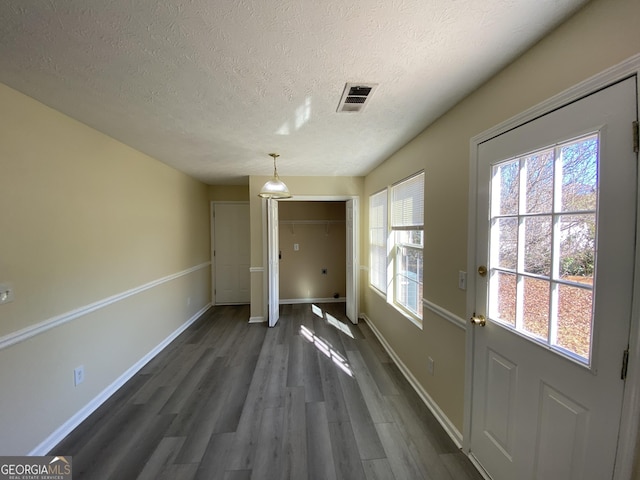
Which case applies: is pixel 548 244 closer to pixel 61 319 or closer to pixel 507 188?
pixel 507 188

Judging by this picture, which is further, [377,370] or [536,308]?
[377,370]

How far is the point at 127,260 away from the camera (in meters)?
2.44

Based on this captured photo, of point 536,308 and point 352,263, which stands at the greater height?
point 536,308

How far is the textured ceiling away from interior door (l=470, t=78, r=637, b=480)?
0.47m

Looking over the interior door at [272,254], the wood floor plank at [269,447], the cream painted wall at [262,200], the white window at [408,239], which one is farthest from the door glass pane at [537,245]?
the interior door at [272,254]

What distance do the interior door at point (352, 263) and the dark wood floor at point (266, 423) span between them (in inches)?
39.5

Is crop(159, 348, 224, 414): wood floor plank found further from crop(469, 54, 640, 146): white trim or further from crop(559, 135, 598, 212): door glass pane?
crop(469, 54, 640, 146): white trim

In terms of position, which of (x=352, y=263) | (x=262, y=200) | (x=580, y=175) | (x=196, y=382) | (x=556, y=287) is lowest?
(x=196, y=382)

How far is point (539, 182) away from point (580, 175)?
16 centimetres

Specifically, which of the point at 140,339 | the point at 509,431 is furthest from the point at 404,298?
the point at 140,339

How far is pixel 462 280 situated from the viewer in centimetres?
162

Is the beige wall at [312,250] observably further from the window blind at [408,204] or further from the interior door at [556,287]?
the interior door at [556,287]

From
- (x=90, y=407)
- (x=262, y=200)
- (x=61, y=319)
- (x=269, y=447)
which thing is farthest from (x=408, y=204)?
(x=90, y=407)

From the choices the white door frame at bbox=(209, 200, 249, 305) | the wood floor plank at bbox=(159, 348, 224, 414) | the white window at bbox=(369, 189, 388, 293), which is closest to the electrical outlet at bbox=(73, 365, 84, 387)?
the wood floor plank at bbox=(159, 348, 224, 414)
